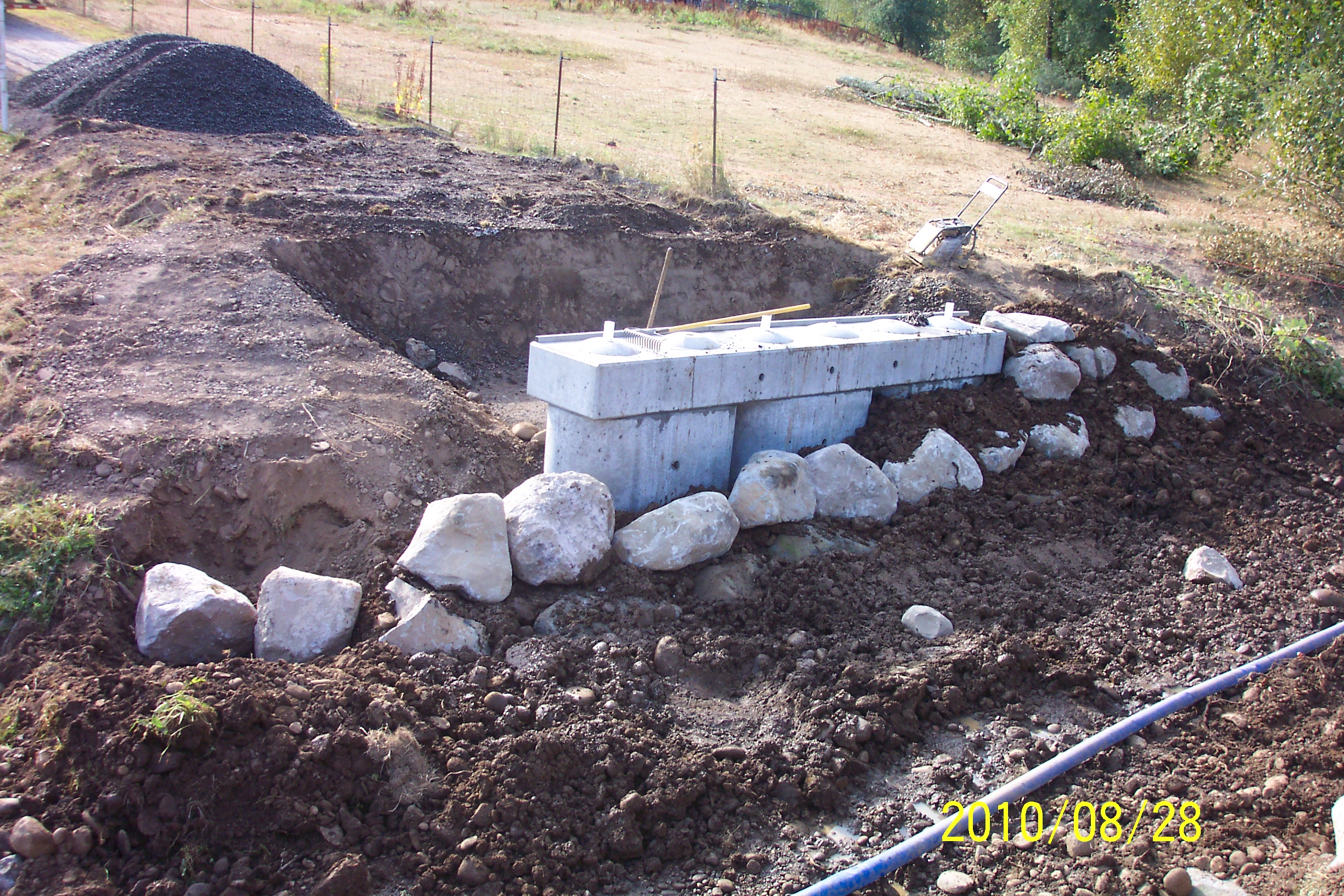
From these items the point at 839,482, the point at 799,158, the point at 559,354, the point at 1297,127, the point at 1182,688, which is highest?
the point at 1297,127

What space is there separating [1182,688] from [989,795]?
1716 millimetres

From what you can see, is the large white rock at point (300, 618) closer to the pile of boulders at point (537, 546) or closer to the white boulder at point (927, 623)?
the pile of boulders at point (537, 546)

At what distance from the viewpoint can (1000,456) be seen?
6.84m

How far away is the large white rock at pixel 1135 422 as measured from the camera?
7496mm

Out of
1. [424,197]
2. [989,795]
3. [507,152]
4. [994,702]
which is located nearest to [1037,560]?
[994,702]

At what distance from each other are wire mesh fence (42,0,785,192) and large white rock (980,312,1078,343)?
438 centimetres

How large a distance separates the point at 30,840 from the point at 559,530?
8.28ft

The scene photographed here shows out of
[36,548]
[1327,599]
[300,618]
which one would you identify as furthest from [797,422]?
[36,548]

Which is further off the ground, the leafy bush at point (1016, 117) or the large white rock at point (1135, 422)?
the leafy bush at point (1016, 117)

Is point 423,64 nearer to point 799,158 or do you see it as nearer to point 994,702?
point 799,158

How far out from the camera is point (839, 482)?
614cm

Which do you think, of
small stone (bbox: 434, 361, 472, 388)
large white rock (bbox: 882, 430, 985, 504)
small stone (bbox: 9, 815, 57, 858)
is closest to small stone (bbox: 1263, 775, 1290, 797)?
large white rock (bbox: 882, 430, 985, 504)

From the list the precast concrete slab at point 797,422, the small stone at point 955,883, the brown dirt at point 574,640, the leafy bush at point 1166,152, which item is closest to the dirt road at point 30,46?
the brown dirt at point 574,640

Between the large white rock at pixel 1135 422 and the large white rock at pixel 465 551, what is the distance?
5.06 meters
